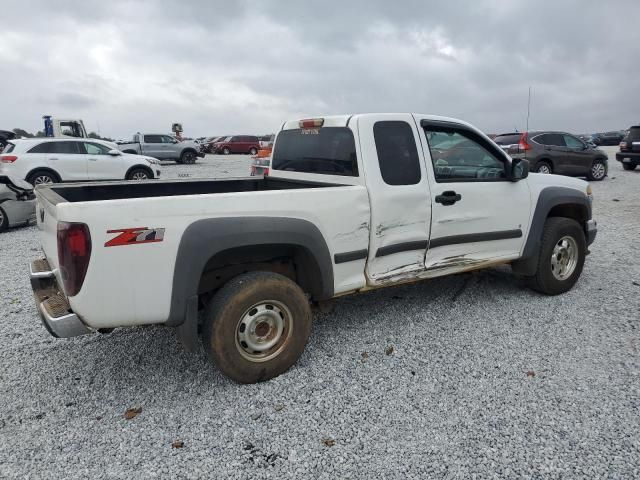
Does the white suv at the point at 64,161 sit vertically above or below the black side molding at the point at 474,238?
above

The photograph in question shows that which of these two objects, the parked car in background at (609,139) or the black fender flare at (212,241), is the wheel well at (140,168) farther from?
the parked car in background at (609,139)

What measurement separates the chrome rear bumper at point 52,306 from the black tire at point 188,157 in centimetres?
2268

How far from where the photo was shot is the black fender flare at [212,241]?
262cm

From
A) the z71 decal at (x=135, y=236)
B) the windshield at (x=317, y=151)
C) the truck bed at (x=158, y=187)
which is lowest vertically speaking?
the z71 decal at (x=135, y=236)

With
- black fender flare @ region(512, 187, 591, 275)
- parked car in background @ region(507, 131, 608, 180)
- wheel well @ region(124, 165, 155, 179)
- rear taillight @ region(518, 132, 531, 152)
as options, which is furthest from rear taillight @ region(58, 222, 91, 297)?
rear taillight @ region(518, 132, 531, 152)

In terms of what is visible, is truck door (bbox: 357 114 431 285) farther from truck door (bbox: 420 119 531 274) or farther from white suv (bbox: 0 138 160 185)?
white suv (bbox: 0 138 160 185)

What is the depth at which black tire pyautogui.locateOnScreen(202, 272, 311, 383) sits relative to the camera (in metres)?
2.83

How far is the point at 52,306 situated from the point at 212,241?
1091mm

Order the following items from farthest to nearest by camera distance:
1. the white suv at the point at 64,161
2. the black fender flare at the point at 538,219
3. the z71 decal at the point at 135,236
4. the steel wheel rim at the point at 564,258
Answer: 1. the white suv at the point at 64,161
2. the steel wheel rim at the point at 564,258
3. the black fender flare at the point at 538,219
4. the z71 decal at the point at 135,236

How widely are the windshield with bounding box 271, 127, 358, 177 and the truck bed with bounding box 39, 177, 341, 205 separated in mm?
144

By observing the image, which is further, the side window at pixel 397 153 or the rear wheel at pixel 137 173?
the rear wheel at pixel 137 173

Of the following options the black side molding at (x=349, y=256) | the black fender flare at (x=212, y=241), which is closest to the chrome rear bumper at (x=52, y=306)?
the black fender flare at (x=212, y=241)

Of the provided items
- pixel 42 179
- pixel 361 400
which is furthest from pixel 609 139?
pixel 361 400

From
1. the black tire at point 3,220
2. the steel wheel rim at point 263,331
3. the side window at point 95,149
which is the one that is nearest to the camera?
the steel wheel rim at point 263,331
